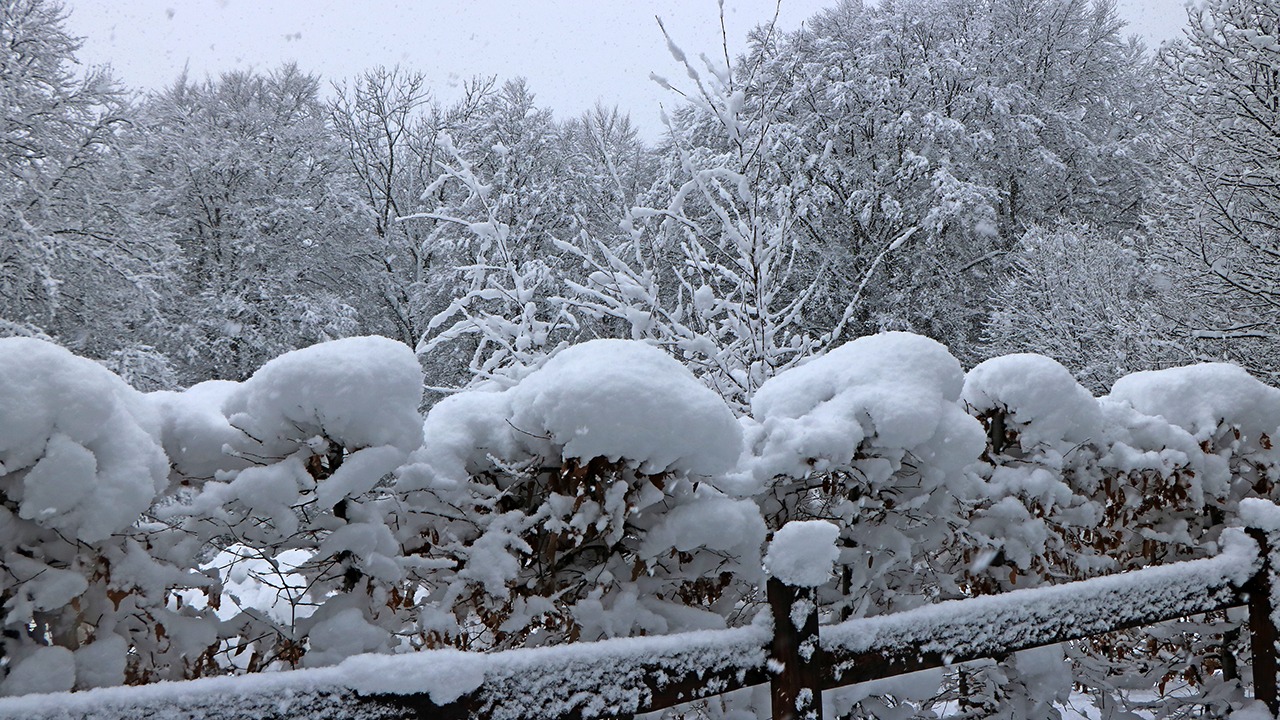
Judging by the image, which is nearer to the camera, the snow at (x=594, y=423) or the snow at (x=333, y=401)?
the snow at (x=333, y=401)

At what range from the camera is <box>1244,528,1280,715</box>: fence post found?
8.95 feet

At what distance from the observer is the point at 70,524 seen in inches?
60.8

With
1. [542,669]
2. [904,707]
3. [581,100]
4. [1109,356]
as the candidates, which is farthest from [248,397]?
[581,100]

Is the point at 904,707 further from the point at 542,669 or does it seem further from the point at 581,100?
the point at 581,100

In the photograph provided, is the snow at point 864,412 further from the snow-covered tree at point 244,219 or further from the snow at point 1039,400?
the snow-covered tree at point 244,219

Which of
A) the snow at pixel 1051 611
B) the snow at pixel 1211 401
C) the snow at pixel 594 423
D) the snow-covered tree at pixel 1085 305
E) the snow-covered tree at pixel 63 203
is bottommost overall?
the snow at pixel 1051 611


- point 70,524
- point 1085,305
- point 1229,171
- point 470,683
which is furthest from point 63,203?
point 1085,305

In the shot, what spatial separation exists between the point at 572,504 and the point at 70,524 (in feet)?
3.30

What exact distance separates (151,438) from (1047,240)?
1635cm

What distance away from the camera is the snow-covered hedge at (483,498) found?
5.16ft

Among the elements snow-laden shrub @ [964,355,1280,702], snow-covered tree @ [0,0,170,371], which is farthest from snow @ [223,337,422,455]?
snow-covered tree @ [0,0,170,371]

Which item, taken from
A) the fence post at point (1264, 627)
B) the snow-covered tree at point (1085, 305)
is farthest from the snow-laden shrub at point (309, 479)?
the snow-covered tree at point (1085, 305)

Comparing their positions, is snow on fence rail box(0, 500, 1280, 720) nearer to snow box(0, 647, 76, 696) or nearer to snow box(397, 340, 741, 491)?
snow box(0, 647, 76, 696)

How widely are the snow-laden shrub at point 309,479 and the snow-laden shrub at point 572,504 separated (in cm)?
13
